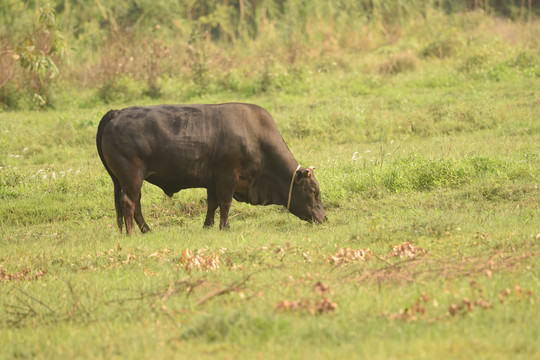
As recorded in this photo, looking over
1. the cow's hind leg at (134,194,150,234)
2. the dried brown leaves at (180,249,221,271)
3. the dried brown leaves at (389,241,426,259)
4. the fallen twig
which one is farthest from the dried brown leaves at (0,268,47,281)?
the dried brown leaves at (389,241,426,259)

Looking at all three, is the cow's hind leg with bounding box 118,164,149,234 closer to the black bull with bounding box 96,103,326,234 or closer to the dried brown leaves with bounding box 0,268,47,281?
the black bull with bounding box 96,103,326,234

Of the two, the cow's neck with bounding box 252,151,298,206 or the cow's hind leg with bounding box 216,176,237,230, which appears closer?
the cow's hind leg with bounding box 216,176,237,230

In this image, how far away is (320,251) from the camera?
20.8 feet

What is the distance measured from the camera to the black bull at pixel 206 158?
789 cm

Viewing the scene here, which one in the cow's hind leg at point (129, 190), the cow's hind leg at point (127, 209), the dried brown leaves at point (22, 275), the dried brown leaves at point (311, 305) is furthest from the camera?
the cow's hind leg at point (127, 209)

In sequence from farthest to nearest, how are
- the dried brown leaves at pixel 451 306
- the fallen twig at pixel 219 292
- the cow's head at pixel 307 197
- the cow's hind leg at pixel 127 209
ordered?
the cow's head at pixel 307 197
the cow's hind leg at pixel 127 209
the fallen twig at pixel 219 292
the dried brown leaves at pixel 451 306

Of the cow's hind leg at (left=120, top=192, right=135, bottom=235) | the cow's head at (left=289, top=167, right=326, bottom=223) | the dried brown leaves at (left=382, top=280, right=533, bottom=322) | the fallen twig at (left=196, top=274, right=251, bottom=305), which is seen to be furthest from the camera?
the cow's head at (left=289, top=167, right=326, bottom=223)

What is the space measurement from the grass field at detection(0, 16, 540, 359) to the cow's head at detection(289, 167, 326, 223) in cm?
16

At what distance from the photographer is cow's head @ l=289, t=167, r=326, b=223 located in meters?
8.44

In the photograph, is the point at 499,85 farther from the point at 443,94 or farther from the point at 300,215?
the point at 300,215

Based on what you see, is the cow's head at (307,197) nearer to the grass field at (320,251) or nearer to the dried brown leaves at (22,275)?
the grass field at (320,251)

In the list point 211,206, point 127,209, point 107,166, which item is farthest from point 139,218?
point 211,206

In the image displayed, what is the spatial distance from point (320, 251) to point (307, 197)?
2.17m

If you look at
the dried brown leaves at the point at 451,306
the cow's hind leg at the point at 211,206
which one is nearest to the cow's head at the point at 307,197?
the cow's hind leg at the point at 211,206
